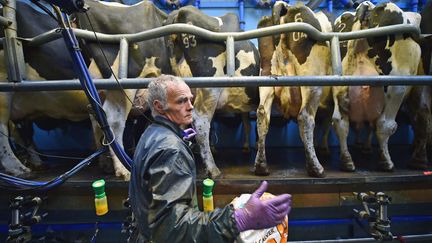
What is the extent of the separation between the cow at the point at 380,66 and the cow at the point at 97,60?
181 cm

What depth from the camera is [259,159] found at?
2.04 m

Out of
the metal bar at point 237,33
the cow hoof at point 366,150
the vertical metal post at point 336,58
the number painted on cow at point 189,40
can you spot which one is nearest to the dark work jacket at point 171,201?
the metal bar at point 237,33

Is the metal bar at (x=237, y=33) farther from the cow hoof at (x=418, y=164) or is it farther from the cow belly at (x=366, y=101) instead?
the cow hoof at (x=418, y=164)

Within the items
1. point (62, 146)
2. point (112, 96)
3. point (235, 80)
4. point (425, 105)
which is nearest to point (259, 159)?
point (235, 80)

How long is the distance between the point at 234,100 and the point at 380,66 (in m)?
1.38

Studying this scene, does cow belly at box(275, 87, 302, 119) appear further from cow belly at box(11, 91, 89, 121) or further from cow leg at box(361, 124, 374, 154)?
cow belly at box(11, 91, 89, 121)

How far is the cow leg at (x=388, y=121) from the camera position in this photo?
82.9 inches

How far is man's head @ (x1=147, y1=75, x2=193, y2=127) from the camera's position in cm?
100

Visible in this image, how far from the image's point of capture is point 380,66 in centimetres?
211

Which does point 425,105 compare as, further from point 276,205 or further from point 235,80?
point 276,205

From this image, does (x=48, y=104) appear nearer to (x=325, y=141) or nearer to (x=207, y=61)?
(x=207, y=61)

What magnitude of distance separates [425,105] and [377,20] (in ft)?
3.60

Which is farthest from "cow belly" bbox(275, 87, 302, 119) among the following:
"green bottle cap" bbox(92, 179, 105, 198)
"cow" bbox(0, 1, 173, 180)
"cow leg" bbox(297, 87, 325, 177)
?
"green bottle cap" bbox(92, 179, 105, 198)

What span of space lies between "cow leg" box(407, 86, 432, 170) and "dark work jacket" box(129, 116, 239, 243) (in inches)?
93.4
